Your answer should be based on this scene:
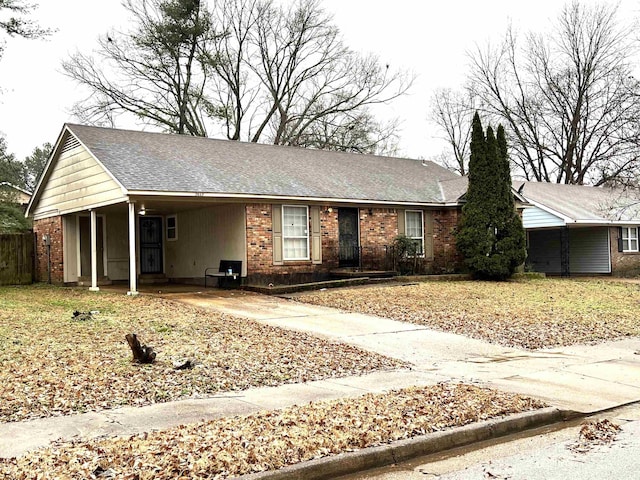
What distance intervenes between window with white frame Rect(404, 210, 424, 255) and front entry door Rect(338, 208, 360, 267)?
229cm

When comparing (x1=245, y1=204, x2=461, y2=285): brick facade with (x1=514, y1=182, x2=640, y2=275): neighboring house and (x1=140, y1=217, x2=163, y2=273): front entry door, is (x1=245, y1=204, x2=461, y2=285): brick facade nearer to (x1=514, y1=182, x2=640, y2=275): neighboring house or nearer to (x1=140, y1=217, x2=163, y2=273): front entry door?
(x1=140, y1=217, x2=163, y2=273): front entry door

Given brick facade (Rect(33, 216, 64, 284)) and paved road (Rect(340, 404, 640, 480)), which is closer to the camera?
paved road (Rect(340, 404, 640, 480))

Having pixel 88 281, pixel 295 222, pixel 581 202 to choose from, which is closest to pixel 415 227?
pixel 295 222

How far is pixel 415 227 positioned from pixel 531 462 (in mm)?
18006

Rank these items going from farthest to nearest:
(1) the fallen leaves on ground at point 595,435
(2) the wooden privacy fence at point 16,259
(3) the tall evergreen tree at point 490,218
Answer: (2) the wooden privacy fence at point 16,259 < (3) the tall evergreen tree at point 490,218 < (1) the fallen leaves on ground at point 595,435

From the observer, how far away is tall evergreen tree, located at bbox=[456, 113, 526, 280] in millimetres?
21906

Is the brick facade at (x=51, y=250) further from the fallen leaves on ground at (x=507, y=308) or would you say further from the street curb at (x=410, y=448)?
the street curb at (x=410, y=448)

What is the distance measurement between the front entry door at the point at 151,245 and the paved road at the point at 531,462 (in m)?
18.4

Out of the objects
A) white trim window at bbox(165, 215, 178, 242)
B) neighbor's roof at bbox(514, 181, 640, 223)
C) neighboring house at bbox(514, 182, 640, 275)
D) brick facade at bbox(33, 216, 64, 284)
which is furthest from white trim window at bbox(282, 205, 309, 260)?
neighboring house at bbox(514, 182, 640, 275)

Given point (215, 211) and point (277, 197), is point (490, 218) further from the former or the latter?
point (215, 211)

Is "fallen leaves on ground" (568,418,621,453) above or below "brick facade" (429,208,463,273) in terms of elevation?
below

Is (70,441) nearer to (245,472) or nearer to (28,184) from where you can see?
(245,472)

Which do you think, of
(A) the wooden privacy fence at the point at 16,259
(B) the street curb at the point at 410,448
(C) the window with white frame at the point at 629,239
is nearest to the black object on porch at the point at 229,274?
(A) the wooden privacy fence at the point at 16,259

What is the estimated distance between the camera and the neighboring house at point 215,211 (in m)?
18.7
